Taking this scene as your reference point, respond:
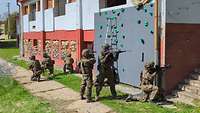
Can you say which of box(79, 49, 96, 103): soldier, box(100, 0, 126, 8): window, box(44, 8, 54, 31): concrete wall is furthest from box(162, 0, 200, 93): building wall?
box(44, 8, 54, 31): concrete wall

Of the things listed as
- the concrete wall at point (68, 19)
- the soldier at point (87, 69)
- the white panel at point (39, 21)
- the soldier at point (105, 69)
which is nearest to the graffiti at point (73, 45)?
the concrete wall at point (68, 19)

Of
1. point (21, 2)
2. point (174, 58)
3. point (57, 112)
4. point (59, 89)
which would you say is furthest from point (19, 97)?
point (21, 2)

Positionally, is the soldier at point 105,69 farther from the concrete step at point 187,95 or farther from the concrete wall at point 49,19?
the concrete wall at point 49,19

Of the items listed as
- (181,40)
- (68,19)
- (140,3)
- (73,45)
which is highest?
(140,3)

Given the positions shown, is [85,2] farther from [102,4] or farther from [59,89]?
[59,89]

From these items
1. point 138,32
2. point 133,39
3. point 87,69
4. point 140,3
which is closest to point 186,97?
point 87,69

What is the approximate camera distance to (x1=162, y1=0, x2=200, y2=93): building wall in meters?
11.9

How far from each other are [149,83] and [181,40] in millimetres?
1750

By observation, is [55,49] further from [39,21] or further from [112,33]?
[112,33]

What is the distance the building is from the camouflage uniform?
65cm

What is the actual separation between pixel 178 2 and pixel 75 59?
25.9 feet

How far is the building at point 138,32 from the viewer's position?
1194 centimetres

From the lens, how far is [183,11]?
39.8ft

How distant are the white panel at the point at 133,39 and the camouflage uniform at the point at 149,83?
3.74 ft
